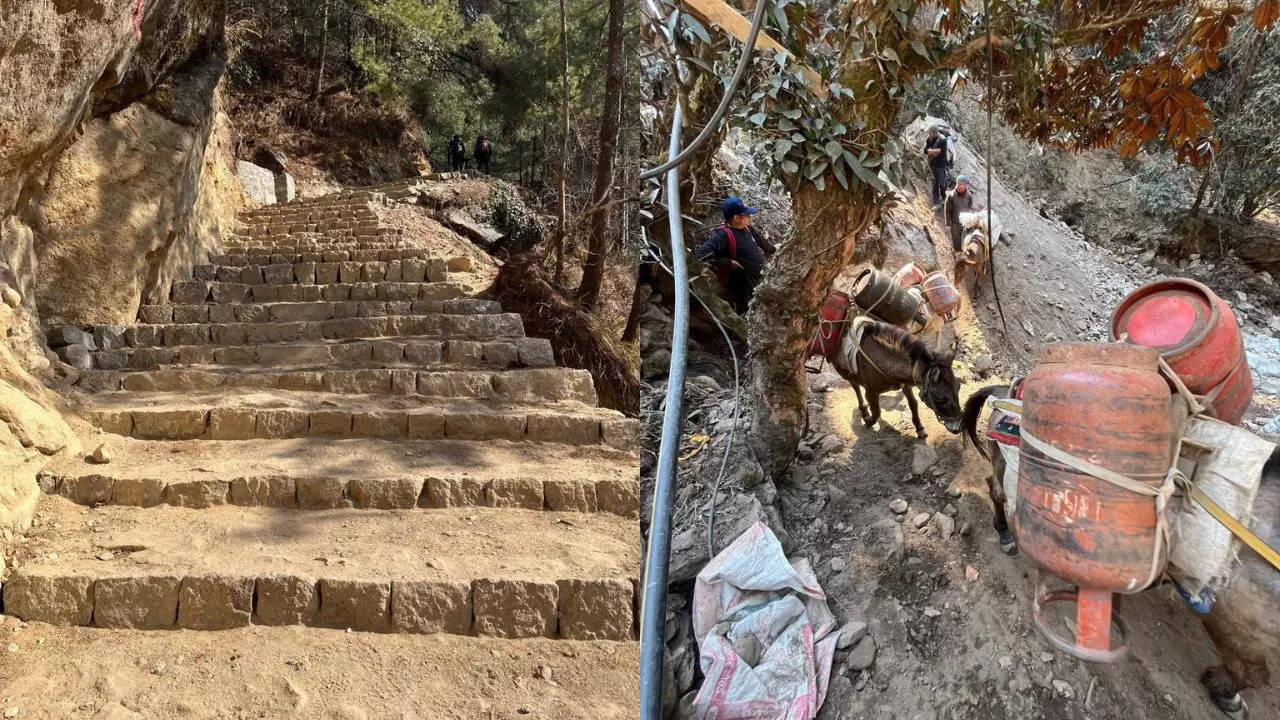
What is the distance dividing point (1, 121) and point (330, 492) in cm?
261

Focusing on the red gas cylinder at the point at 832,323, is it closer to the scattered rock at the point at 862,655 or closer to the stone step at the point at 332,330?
the scattered rock at the point at 862,655

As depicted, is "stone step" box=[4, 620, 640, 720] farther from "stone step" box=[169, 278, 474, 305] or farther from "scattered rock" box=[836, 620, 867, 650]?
"stone step" box=[169, 278, 474, 305]

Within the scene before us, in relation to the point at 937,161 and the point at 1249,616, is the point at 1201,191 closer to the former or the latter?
the point at 937,161

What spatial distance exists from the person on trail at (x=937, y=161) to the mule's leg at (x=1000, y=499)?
812cm

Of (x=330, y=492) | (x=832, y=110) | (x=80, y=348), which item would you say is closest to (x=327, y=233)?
(x=80, y=348)

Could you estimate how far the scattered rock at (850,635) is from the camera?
3.28 m

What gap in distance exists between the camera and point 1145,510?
2281 mm

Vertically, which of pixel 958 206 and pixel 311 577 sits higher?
pixel 958 206

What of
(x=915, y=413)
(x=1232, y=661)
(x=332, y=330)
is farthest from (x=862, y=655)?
(x=332, y=330)

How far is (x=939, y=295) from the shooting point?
17.1 ft

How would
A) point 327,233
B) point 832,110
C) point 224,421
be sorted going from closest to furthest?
1. point 832,110
2. point 224,421
3. point 327,233

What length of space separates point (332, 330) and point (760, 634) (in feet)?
14.0

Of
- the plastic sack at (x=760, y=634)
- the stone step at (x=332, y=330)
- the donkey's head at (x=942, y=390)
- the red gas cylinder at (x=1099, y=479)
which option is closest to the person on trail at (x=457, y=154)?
the stone step at (x=332, y=330)

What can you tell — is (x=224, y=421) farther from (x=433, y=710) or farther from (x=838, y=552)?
(x=838, y=552)
